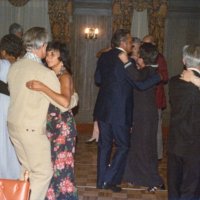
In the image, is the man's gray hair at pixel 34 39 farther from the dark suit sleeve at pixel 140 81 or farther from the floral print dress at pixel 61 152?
the dark suit sleeve at pixel 140 81

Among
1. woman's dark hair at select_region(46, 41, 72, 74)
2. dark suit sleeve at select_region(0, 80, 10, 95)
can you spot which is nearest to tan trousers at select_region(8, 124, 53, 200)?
woman's dark hair at select_region(46, 41, 72, 74)

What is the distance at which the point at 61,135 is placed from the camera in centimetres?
351

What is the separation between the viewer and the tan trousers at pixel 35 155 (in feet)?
10.1

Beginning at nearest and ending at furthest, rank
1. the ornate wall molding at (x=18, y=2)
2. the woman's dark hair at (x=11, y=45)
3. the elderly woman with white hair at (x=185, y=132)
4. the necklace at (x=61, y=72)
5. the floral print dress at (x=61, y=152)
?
the elderly woman with white hair at (x=185, y=132), the floral print dress at (x=61, y=152), the necklace at (x=61, y=72), the woman's dark hair at (x=11, y=45), the ornate wall molding at (x=18, y=2)

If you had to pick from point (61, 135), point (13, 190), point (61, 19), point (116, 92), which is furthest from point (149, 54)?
point (61, 19)

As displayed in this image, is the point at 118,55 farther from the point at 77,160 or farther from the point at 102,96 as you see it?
the point at 77,160

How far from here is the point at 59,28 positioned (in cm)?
858

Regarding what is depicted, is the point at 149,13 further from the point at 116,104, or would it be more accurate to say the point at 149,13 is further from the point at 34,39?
the point at 34,39

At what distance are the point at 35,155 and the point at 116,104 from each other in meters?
1.43

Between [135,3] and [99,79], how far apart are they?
445 centimetres

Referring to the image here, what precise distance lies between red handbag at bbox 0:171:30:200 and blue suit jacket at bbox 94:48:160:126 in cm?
259

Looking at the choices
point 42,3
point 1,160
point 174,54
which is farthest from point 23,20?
point 1,160

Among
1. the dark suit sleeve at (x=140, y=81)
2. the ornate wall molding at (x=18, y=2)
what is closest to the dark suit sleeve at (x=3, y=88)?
the dark suit sleeve at (x=140, y=81)

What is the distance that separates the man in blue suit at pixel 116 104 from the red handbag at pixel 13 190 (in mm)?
2577
